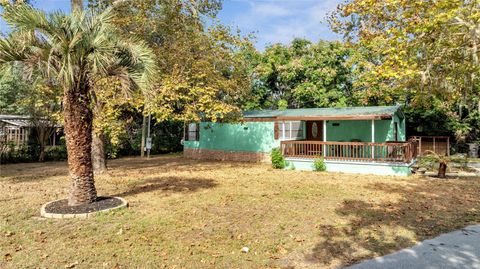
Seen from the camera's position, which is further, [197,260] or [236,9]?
[236,9]

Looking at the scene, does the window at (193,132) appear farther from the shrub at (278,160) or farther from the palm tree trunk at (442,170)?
the palm tree trunk at (442,170)

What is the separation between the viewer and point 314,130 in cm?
1794

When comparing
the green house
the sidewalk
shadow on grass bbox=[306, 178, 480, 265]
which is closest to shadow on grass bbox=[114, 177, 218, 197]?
shadow on grass bbox=[306, 178, 480, 265]

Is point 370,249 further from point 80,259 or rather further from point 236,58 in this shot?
point 236,58

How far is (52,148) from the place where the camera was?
18.2 metres

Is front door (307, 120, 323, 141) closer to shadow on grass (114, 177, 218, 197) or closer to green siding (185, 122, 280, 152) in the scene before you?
green siding (185, 122, 280, 152)

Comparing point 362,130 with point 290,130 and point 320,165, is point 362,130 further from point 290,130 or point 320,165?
point 320,165

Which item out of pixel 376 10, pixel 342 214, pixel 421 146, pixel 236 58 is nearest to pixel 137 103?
pixel 236 58

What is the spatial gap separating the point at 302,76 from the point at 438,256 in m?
19.9

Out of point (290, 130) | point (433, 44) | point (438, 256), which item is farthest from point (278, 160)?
point (438, 256)

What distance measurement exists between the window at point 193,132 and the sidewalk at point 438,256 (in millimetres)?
15650

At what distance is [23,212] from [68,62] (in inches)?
134

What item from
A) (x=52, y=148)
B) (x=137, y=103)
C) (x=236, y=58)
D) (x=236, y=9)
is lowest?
(x=52, y=148)

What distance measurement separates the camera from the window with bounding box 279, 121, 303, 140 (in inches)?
679
